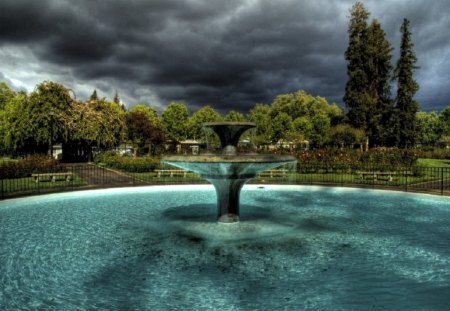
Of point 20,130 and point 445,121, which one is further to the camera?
point 445,121

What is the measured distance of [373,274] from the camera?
655cm

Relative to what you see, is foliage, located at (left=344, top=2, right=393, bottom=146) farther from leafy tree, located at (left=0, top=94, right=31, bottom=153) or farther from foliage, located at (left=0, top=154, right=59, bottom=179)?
leafy tree, located at (left=0, top=94, right=31, bottom=153)

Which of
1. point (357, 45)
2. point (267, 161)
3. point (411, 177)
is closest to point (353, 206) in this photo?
point (267, 161)

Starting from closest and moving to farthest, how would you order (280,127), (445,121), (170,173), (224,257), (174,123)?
(224,257), (170,173), (280,127), (174,123), (445,121)

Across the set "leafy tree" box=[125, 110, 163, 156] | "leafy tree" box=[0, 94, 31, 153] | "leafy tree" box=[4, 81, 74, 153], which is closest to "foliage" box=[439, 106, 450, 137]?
"leafy tree" box=[125, 110, 163, 156]

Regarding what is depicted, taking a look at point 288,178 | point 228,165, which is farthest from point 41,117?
point 228,165

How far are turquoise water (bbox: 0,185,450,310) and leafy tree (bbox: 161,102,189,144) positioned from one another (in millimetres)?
63378

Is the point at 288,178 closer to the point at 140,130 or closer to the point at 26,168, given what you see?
the point at 26,168

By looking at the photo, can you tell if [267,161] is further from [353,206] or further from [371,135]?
[371,135]

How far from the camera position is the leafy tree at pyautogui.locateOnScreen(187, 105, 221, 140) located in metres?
79.7

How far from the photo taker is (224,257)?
753cm

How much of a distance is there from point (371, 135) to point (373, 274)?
167 feet

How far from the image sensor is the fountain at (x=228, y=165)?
29.7ft

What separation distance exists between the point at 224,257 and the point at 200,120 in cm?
7486
